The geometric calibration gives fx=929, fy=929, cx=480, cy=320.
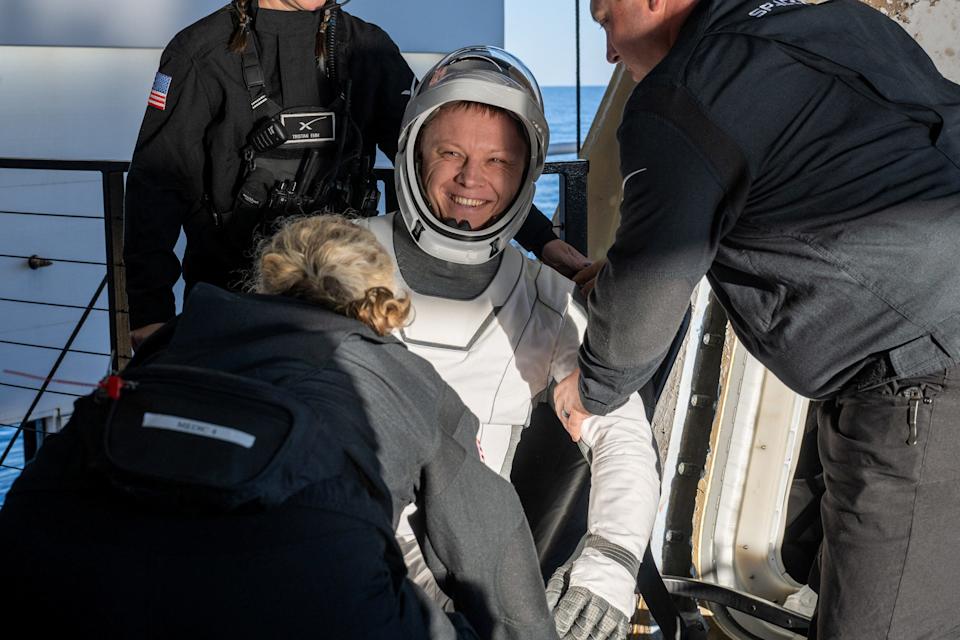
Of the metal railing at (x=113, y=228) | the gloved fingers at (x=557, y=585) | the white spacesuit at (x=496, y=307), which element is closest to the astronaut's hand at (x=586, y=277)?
the white spacesuit at (x=496, y=307)

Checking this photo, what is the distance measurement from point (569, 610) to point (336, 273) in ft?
2.42

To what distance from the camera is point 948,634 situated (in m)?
1.65

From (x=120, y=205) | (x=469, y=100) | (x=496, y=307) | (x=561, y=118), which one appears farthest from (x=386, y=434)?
(x=561, y=118)

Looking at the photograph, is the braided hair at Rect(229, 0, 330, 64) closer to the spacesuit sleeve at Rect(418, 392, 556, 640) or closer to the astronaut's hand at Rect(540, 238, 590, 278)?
the astronaut's hand at Rect(540, 238, 590, 278)

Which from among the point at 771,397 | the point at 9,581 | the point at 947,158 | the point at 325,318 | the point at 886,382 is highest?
the point at 947,158

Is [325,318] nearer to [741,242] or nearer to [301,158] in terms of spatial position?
[741,242]

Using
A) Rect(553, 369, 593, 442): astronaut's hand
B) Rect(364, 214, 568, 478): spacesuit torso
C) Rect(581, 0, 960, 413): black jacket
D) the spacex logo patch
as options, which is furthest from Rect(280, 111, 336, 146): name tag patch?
the spacex logo patch

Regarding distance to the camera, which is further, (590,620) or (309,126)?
(309,126)

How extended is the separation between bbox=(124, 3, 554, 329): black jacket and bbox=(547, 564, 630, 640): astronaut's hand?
0.94m

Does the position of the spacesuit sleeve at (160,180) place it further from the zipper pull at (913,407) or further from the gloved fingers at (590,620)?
the zipper pull at (913,407)

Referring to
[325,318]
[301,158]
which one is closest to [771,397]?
[301,158]

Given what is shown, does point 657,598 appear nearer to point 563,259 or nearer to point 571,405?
point 571,405

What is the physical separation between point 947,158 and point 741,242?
0.35 meters

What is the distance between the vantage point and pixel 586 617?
1.67 m
